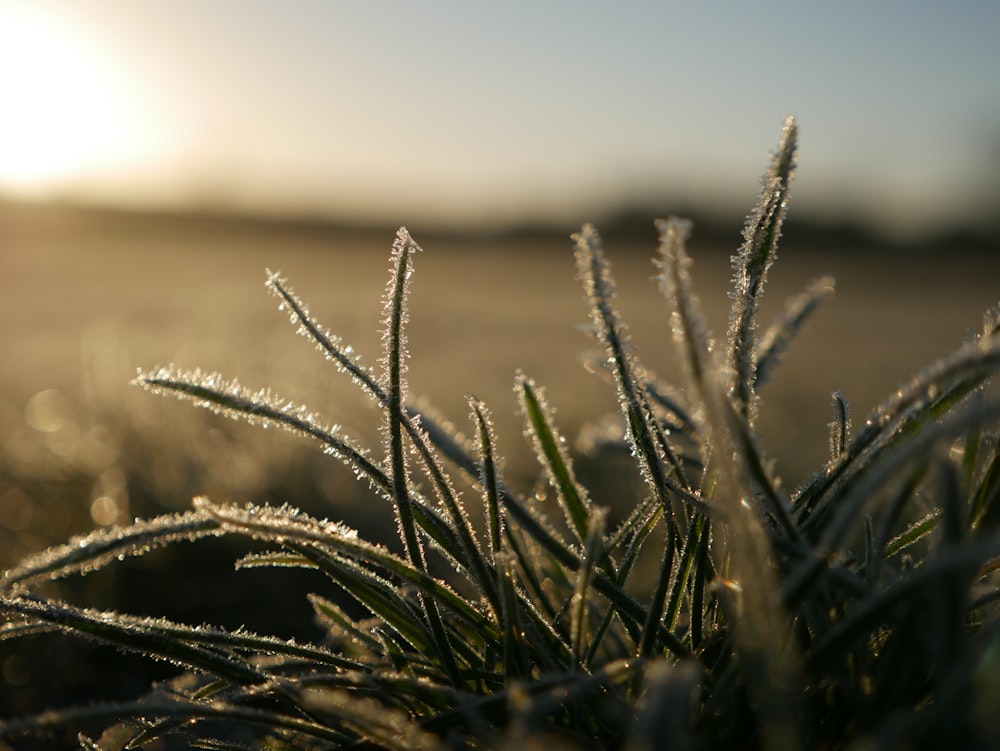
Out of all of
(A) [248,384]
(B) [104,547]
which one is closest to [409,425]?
(B) [104,547]

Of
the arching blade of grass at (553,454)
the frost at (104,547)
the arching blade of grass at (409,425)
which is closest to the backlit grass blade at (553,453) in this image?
the arching blade of grass at (553,454)

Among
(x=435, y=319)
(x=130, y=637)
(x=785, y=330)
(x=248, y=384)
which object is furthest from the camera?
(x=435, y=319)

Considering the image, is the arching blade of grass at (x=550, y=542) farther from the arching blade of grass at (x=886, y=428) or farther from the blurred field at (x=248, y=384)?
the blurred field at (x=248, y=384)

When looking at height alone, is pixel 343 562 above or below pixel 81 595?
above

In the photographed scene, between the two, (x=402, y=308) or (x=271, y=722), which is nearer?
(x=271, y=722)

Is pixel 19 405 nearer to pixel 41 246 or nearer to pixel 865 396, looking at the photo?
pixel 865 396

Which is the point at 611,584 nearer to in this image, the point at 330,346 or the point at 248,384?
the point at 330,346

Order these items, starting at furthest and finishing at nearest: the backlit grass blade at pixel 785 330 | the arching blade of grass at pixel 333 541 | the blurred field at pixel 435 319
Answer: the blurred field at pixel 435 319
the backlit grass blade at pixel 785 330
the arching blade of grass at pixel 333 541

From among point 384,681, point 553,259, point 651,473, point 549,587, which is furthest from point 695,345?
point 553,259
